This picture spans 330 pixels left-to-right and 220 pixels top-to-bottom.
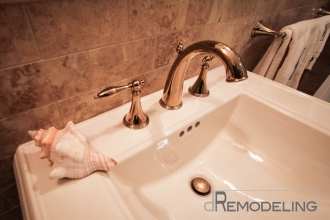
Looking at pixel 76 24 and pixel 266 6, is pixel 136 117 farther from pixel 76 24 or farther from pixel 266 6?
pixel 266 6

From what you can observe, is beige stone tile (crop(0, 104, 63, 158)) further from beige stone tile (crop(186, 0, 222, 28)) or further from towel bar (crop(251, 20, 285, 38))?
towel bar (crop(251, 20, 285, 38))

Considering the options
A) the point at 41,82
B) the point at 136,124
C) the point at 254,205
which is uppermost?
the point at 41,82

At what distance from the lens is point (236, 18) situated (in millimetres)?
626

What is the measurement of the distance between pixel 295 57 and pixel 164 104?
2.26 feet

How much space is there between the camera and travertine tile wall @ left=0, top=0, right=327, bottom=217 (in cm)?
28

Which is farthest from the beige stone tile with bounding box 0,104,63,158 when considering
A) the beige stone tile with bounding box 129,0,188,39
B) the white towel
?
the white towel

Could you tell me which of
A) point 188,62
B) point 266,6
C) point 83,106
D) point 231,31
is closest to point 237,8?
point 231,31

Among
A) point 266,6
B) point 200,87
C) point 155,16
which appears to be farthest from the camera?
point 266,6

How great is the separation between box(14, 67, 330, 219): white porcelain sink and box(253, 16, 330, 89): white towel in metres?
0.26

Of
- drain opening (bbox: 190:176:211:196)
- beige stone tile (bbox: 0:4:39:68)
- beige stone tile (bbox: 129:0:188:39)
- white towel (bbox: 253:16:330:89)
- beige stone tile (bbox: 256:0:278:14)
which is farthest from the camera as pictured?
white towel (bbox: 253:16:330:89)

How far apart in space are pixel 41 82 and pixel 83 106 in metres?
0.10

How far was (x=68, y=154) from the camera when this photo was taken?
292 mm

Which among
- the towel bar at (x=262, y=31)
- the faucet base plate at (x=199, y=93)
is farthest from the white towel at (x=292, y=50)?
the faucet base plate at (x=199, y=93)

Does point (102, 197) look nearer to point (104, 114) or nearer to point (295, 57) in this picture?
point (104, 114)
